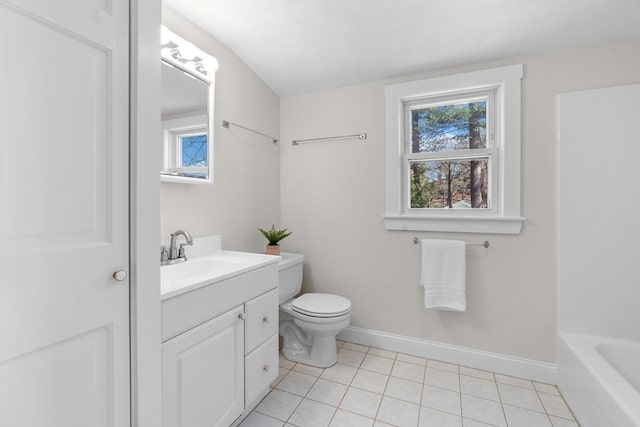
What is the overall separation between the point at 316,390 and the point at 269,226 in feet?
4.04

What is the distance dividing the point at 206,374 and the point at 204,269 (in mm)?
567

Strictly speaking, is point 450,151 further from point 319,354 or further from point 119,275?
point 119,275

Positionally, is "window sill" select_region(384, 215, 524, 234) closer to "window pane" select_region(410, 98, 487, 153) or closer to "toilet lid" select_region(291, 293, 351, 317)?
"window pane" select_region(410, 98, 487, 153)

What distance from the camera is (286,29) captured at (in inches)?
74.2

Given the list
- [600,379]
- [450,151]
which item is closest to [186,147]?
[450,151]

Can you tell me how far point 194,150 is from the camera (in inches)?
70.4

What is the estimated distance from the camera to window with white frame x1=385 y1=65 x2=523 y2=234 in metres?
1.96

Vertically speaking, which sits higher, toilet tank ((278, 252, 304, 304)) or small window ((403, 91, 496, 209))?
small window ((403, 91, 496, 209))

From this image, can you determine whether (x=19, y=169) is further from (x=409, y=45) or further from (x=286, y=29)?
(x=409, y=45)

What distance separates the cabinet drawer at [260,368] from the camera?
1.53 meters

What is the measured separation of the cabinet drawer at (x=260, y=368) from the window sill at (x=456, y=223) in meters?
1.16

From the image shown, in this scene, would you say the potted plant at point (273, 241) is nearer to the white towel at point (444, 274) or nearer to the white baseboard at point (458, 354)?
the white baseboard at point (458, 354)

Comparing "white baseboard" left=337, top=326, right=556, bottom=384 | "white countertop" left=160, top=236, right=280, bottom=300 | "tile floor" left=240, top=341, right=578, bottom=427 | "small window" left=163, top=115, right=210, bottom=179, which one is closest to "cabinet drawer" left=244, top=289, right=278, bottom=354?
"white countertop" left=160, top=236, right=280, bottom=300

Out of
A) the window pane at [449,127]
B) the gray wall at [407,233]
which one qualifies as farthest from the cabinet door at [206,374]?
the window pane at [449,127]
